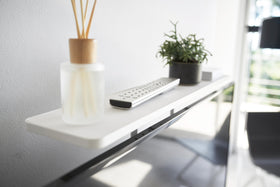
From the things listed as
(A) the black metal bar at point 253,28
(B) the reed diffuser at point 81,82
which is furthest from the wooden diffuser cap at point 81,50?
(A) the black metal bar at point 253,28

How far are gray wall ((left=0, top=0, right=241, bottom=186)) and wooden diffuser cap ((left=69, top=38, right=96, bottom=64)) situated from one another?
0.19 metres

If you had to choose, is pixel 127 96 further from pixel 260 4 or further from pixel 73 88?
pixel 260 4

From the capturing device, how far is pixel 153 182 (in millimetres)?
527

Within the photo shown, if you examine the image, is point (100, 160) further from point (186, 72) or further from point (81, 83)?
point (186, 72)

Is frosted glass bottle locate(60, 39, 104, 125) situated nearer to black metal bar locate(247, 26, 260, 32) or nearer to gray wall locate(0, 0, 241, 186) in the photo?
gray wall locate(0, 0, 241, 186)

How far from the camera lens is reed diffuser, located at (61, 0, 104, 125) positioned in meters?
0.42

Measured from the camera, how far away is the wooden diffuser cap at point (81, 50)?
0.42 meters

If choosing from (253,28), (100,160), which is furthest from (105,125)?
(253,28)

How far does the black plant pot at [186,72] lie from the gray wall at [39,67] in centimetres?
19

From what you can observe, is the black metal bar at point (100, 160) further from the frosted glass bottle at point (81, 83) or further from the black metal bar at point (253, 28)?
the black metal bar at point (253, 28)

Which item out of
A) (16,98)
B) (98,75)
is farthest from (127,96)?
(16,98)

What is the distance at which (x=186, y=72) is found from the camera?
2.70ft

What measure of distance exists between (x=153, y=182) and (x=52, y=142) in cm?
30

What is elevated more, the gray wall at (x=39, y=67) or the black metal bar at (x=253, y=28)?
the black metal bar at (x=253, y=28)
